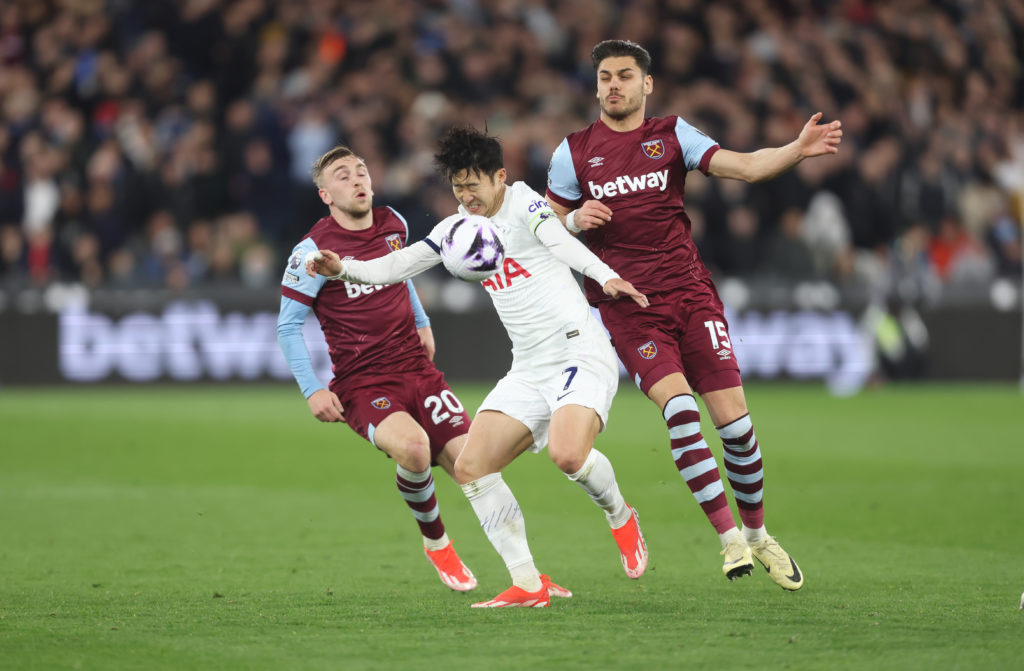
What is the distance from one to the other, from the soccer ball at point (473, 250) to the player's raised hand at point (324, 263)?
48 centimetres

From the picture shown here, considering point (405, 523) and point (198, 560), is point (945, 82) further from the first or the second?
point (198, 560)

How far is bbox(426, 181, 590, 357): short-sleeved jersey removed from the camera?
6.46 m

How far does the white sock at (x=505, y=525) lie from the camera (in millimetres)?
6121

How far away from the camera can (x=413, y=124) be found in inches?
683

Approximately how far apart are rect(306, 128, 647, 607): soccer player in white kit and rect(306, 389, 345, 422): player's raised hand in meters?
0.67

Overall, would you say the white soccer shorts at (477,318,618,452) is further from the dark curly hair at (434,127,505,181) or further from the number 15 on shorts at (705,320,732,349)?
the dark curly hair at (434,127,505,181)

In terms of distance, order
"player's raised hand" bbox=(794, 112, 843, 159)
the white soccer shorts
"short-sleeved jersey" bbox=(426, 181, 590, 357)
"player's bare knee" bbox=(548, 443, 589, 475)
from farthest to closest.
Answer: "short-sleeved jersey" bbox=(426, 181, 590, 357)
the white soccer shorts
"player's raised hand" bbox=(794, 112, 843, 159)
"player's bare knee" bbox=(548, 443, 589, 475)

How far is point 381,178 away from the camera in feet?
55.5

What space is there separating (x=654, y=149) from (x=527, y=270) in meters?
0.90

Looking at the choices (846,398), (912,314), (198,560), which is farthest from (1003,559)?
(912,314)

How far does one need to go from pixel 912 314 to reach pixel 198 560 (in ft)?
40.9

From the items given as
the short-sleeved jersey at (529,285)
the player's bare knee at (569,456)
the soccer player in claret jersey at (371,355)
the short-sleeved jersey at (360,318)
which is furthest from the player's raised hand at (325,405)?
the player's bare knee at (569,456)

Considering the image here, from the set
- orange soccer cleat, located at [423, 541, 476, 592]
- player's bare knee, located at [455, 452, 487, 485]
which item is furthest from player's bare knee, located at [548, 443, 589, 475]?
orange soccer cleat, located at [423, 541, 476, 592]

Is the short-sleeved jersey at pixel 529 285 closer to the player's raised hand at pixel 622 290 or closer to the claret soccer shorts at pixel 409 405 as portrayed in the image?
the player's raised hand at pixel 622 290
